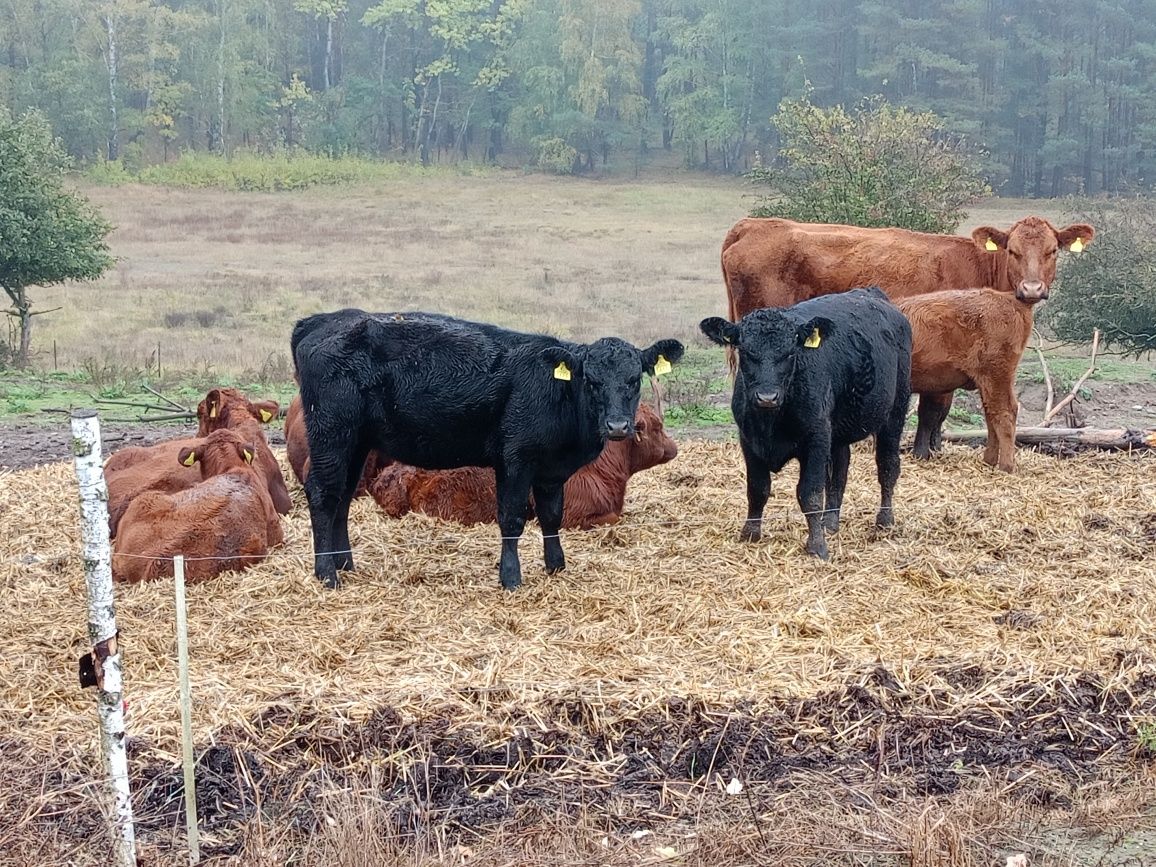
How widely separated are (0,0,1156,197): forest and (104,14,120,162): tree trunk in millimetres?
139

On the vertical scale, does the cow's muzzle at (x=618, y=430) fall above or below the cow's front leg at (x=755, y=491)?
above

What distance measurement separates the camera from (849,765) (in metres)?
5.81

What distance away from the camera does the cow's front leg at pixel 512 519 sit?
8.15 meters

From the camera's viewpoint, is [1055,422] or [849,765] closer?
[849,765]

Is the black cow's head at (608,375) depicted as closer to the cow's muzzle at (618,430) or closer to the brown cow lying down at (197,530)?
the cow's muzzle at (618,430)

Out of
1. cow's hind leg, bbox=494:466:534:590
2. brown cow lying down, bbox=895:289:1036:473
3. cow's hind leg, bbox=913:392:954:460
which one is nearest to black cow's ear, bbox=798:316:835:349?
cow's hind leg, bbox=494:466:534:590

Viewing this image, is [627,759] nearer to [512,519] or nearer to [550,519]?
[512,519]

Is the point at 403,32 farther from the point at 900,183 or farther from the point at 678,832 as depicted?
the point at 678,832

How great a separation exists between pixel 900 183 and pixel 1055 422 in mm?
7212

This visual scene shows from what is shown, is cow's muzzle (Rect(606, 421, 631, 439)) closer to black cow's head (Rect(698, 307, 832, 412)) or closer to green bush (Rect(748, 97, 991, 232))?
black cow's head (Rect(698, 307, 832, 412))

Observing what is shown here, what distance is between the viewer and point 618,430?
757 cm

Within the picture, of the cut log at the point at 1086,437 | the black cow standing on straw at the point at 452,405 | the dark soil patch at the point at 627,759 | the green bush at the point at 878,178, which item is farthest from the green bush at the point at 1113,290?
the dark soil patch at the point at 627,759

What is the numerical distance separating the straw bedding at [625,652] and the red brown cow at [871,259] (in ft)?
13.6

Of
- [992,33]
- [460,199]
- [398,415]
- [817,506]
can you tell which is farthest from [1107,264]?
[992,33]
